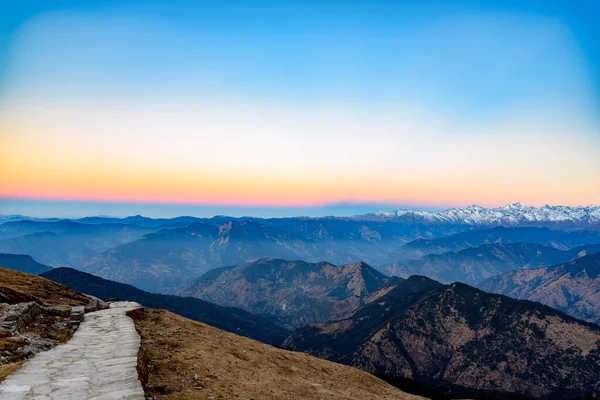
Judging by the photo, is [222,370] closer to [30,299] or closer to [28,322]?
[28,322]

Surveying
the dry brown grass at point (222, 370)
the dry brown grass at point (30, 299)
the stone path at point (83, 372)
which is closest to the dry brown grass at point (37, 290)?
the dry brown grass at point (30, 299)

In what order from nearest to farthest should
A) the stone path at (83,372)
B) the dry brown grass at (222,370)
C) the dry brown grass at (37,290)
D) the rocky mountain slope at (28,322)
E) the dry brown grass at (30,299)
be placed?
the stone path at (83,372)
the dry brown grass at (222,370)
the dry brown grass at (30,299)
the rocky mountain slope at (28,322)
the dry brown grass at (37,290)

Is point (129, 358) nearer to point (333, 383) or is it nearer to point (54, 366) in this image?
point (54, 366)

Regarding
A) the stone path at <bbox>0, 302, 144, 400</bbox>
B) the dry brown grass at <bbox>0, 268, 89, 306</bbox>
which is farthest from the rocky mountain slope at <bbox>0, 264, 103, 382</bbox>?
the stone path at <bbox>0, 302, 144, 400</bbox>

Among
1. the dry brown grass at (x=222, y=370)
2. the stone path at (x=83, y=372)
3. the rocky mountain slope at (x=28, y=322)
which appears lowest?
the dry brown grass at (x=222, y=370)

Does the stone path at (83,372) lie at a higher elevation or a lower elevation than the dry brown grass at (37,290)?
higher

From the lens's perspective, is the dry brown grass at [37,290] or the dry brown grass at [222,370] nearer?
the dry brown grass at [222,370]

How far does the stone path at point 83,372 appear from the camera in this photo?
→ 13.1 m

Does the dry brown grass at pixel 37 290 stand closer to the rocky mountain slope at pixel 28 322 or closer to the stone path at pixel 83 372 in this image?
the rocky mountain slope at pixel 28 322

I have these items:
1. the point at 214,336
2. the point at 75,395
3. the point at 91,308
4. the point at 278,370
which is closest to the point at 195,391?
the point at 75,395

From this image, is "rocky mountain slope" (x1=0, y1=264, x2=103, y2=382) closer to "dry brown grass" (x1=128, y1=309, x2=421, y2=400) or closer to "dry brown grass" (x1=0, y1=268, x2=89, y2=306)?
"dry brown grass" (x1=0, y1=268, x2=89, y2=306)

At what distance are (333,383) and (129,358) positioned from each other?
18.6 metres

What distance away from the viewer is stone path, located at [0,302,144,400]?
13062 millimetres

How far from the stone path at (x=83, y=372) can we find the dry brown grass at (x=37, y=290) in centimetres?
1443
